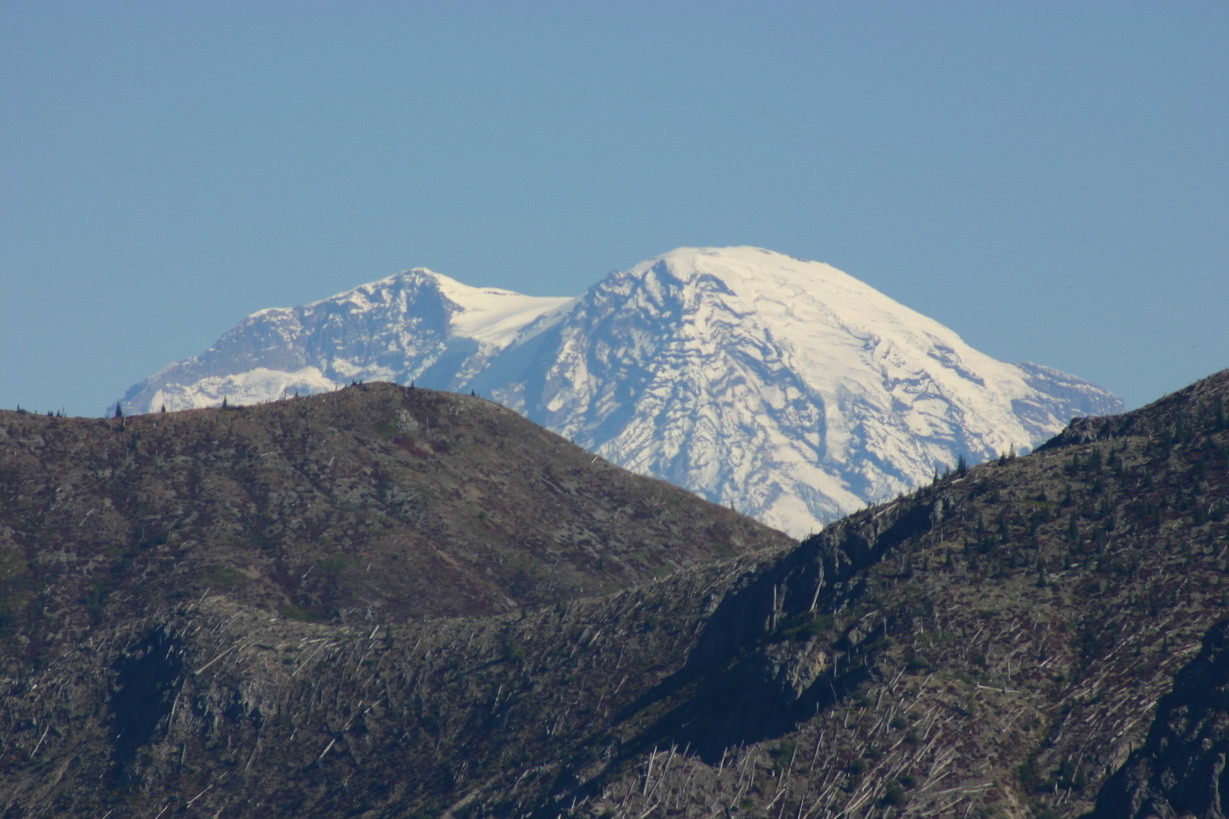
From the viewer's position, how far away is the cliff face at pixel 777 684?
11338 centimetres

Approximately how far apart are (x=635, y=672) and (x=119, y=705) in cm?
5811

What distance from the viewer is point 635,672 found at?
→ 155250 mm

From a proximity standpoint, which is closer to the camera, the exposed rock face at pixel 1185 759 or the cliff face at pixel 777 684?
the exposed rock face at pixel 1185 759

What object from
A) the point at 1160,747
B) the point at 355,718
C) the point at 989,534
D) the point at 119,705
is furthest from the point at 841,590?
the point at 119,705

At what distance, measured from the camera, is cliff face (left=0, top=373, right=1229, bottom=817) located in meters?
113

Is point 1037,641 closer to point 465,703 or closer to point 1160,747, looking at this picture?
point 1160,747

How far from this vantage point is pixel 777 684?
5049 inches

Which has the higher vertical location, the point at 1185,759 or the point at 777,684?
the point at 777,684

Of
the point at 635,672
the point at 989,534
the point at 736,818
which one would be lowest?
the point at 736,818

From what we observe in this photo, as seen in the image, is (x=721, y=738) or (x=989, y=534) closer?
(x=721, y=738)

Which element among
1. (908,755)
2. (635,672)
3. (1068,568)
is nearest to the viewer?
(908,755)

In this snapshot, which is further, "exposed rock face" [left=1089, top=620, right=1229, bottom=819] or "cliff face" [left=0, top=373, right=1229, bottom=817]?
"cliff face" [left=0, top=373, right=1229, bottom=817]

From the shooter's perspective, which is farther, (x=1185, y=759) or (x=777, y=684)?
(x=777, y=684)

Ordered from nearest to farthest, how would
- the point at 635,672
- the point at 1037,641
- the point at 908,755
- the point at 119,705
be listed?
the point at 908,755 < the point at 1037,641 < the point at 635,672 < the point at 119,705
